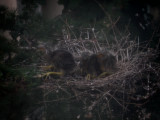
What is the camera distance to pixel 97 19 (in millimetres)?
1922

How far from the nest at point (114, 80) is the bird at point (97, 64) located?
80 mm

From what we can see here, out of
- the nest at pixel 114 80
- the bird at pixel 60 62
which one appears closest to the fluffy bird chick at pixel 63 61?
the bird at pixel 60 62

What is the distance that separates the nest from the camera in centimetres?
154

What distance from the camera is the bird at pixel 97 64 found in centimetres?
179

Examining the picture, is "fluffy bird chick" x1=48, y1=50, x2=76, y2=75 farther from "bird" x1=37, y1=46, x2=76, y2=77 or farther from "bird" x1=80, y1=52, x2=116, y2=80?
"bird" x1=80, y1=52, x2=116, y2=80

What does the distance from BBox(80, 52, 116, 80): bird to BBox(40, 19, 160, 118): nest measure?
0.08 m

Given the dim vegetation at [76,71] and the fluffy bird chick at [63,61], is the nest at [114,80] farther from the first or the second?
the fluffy bird chick at [63,61]

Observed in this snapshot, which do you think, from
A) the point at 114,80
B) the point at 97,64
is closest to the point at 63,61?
the point at 97,64

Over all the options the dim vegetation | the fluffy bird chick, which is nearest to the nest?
the dim vegetation

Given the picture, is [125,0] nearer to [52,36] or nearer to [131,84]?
[131,84]

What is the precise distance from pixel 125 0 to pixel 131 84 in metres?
0.79

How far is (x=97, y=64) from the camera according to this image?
1.83 meters

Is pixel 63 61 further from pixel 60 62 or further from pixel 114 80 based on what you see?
pixel 114 80

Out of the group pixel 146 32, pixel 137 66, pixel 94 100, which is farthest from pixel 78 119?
pixel 146 32
